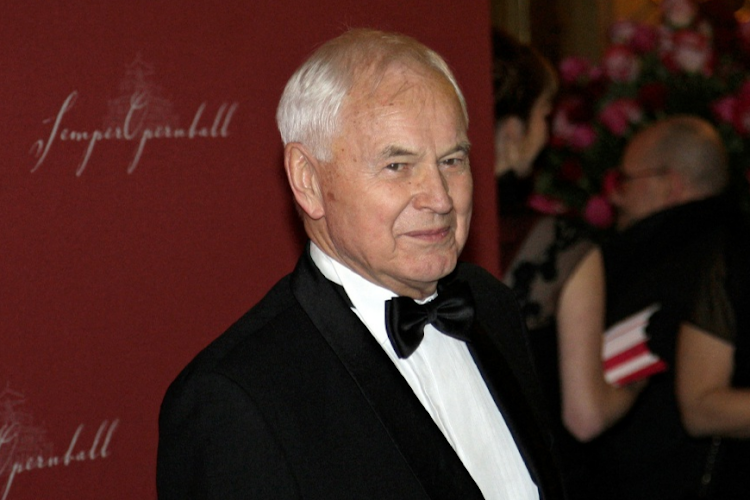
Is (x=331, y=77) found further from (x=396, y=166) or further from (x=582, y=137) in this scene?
(x=582, y=137)

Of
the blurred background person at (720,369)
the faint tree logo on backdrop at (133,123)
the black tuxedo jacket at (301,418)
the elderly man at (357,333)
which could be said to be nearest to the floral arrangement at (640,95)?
the blurred background person at (720,369)

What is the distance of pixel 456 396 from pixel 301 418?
369mm

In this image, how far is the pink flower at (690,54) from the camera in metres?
4.12

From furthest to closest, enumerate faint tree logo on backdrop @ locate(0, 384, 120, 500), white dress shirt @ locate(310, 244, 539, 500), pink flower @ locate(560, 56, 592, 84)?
pink flower @ locate(560, 56, 592, 84)
faint tree logo on backdrop @ locate(0, 384, 120, 500)
white dress shirt @ locate(310, 244, 539, 500)

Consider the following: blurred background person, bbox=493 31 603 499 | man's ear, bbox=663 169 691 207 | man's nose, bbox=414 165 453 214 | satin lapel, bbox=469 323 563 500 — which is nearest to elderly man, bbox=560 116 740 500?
man's ear, bbox=663 169 691 207

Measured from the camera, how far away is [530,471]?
68.4 inches

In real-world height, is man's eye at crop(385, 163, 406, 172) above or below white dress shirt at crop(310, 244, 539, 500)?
above

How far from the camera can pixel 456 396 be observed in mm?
1721

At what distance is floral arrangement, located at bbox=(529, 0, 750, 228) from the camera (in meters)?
4.03

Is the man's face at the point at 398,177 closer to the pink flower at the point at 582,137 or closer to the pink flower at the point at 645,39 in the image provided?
the pink flower at the point at 582,137

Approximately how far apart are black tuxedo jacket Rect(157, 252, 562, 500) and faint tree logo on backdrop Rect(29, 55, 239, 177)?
0.57 m

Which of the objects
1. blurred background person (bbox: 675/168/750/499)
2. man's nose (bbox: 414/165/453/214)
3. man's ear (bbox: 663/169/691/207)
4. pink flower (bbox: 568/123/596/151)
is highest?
pink flower (bbox: 568/123/596/151)

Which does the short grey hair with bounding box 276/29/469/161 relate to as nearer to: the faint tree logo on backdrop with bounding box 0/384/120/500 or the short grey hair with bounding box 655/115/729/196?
the faint tree logo on backdrop with bounding box 0/384/120/500

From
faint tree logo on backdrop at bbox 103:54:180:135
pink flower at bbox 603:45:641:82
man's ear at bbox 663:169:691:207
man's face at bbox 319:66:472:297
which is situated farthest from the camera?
pink flower at bbox 603:45:641:82
